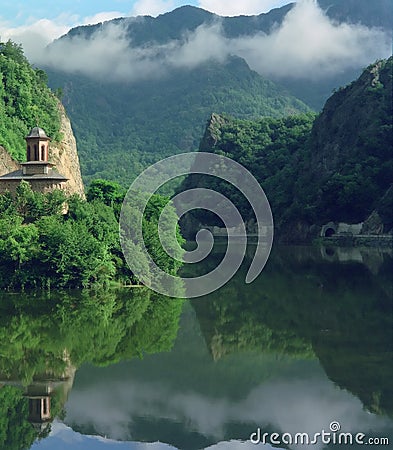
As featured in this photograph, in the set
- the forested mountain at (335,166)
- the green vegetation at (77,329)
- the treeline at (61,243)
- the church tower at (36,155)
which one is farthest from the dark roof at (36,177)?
the forested mountain at (335,166)

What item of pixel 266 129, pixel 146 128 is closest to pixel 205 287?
pixel 266 129

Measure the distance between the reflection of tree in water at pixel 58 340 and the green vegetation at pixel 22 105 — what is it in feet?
104

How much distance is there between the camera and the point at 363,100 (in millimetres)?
117562

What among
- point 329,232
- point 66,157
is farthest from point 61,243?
point 329,232

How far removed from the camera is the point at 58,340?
1172 inches

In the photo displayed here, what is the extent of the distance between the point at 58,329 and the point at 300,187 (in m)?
95.7

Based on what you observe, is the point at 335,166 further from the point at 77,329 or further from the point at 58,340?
the point at 58,340

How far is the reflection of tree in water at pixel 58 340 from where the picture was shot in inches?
848

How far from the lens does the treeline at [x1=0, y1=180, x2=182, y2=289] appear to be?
4238cm

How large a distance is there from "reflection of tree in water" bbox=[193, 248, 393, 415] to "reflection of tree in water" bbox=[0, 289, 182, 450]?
2808 millimetres

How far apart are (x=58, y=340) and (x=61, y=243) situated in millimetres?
13288

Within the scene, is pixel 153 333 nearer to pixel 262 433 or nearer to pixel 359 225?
pixel 262 433

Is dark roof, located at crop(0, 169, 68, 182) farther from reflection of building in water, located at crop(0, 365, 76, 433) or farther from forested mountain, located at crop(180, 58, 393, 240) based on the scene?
forested mountain, located at crop(180, 58, 393, 240)

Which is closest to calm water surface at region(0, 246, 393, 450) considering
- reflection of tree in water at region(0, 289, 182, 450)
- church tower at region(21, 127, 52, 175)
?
reflection of tree in water at region(0, 289, 182, 450)
